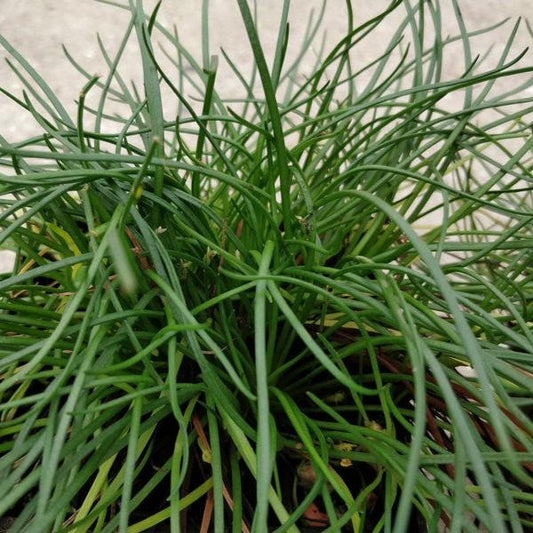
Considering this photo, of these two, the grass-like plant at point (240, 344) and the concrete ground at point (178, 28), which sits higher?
the concrete ground at point (178, 28)

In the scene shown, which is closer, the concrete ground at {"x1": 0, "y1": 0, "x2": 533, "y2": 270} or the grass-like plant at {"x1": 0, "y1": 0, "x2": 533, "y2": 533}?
the grass-like plant at {"x1": 0, "y1": 0, "x2": 533, "y2": 533}

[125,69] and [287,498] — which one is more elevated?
[125,69]

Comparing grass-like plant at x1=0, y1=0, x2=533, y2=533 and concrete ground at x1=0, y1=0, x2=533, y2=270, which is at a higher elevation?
concrete ground at x1=0, y1=0, x2=533, y2=270

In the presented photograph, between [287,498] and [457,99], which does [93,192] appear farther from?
[457,99]

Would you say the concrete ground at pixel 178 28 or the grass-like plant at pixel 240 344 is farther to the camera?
the concrete ground at pixel 178 28

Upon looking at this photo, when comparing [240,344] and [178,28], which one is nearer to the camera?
[240,344]

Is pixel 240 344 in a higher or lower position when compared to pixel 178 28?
lower

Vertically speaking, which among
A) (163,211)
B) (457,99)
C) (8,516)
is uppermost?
(457,99)

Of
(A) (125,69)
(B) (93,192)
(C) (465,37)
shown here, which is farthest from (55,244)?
(A) (125,69)
